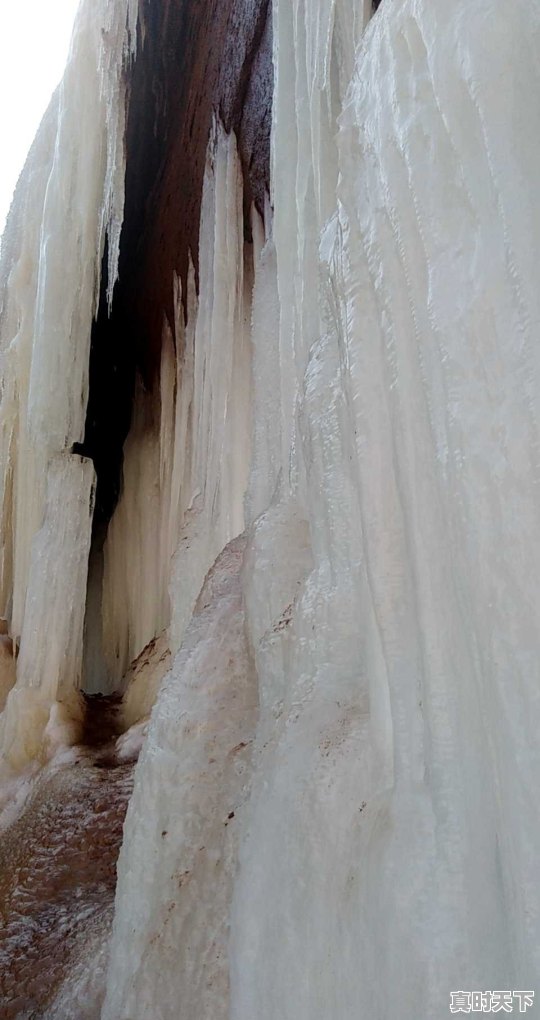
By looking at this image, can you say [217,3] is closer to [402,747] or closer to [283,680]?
[283,680]

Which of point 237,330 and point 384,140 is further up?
point 237,330

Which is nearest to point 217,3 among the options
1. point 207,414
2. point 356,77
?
point 207,414

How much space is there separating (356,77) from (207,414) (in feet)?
8.26

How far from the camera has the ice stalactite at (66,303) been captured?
417 cm

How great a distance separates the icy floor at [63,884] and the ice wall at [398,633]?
67 centimetres

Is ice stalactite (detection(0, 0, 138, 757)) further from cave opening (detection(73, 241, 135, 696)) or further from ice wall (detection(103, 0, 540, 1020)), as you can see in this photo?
ice wall (detection(103, 0, 540, 1020))

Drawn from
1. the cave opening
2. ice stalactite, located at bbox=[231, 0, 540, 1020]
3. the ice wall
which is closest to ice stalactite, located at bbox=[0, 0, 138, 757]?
the cave opening

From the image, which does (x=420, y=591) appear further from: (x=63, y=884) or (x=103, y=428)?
(x=103, y=428)

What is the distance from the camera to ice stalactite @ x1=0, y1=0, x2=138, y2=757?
13.7 ft

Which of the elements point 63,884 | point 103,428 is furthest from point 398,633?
point 103,428

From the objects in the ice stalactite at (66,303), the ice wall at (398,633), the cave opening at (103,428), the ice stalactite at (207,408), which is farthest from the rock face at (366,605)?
the cave opening at (103,428)

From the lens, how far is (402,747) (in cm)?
115

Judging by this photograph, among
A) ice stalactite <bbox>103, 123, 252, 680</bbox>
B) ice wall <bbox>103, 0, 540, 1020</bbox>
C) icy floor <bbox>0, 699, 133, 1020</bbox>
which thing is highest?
ice stalactite <bbox>103, 123, 252, 680</bbox>

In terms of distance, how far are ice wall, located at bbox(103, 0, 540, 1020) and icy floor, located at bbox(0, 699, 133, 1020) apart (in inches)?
26.3
